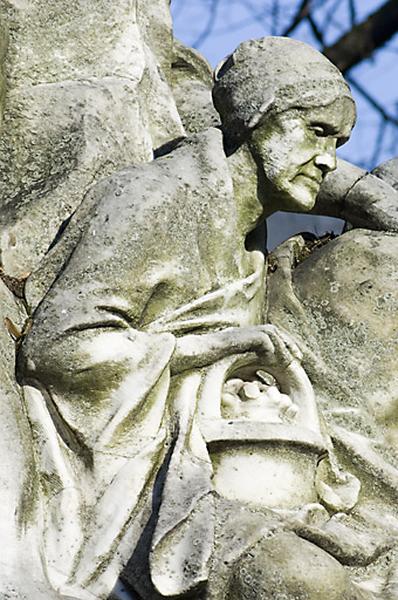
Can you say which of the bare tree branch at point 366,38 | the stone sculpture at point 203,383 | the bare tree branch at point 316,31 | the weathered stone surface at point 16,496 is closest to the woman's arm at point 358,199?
the stone sculpture at point 203,383

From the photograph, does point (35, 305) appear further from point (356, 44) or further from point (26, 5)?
point (356, 44)

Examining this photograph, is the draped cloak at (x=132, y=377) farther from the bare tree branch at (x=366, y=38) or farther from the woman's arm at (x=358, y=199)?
the bare tree branch at (x=366, y=38)

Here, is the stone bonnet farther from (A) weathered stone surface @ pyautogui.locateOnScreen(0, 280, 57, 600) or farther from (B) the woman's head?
(A) weathered stone surface @ pyautogui.locateOnScreen(0, 280, 57, 600)

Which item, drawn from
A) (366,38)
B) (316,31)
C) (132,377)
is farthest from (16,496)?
(316,31)

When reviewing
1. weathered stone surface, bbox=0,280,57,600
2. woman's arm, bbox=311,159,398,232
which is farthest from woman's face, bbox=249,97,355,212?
weathered stone surface, bbox=0,280,57,600

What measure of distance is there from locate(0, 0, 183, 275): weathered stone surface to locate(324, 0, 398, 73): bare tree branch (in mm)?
2092

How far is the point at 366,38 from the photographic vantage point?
7.00 m

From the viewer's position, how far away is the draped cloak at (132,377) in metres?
3.63

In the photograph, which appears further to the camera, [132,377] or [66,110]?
[66,110]

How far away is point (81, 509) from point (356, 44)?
11.8 feet

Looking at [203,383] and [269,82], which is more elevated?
[269,82]

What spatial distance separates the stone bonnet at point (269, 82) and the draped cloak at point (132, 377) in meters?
0.13

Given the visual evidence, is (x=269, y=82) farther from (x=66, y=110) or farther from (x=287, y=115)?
(x=66, y=110)

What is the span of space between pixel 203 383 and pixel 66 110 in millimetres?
822
